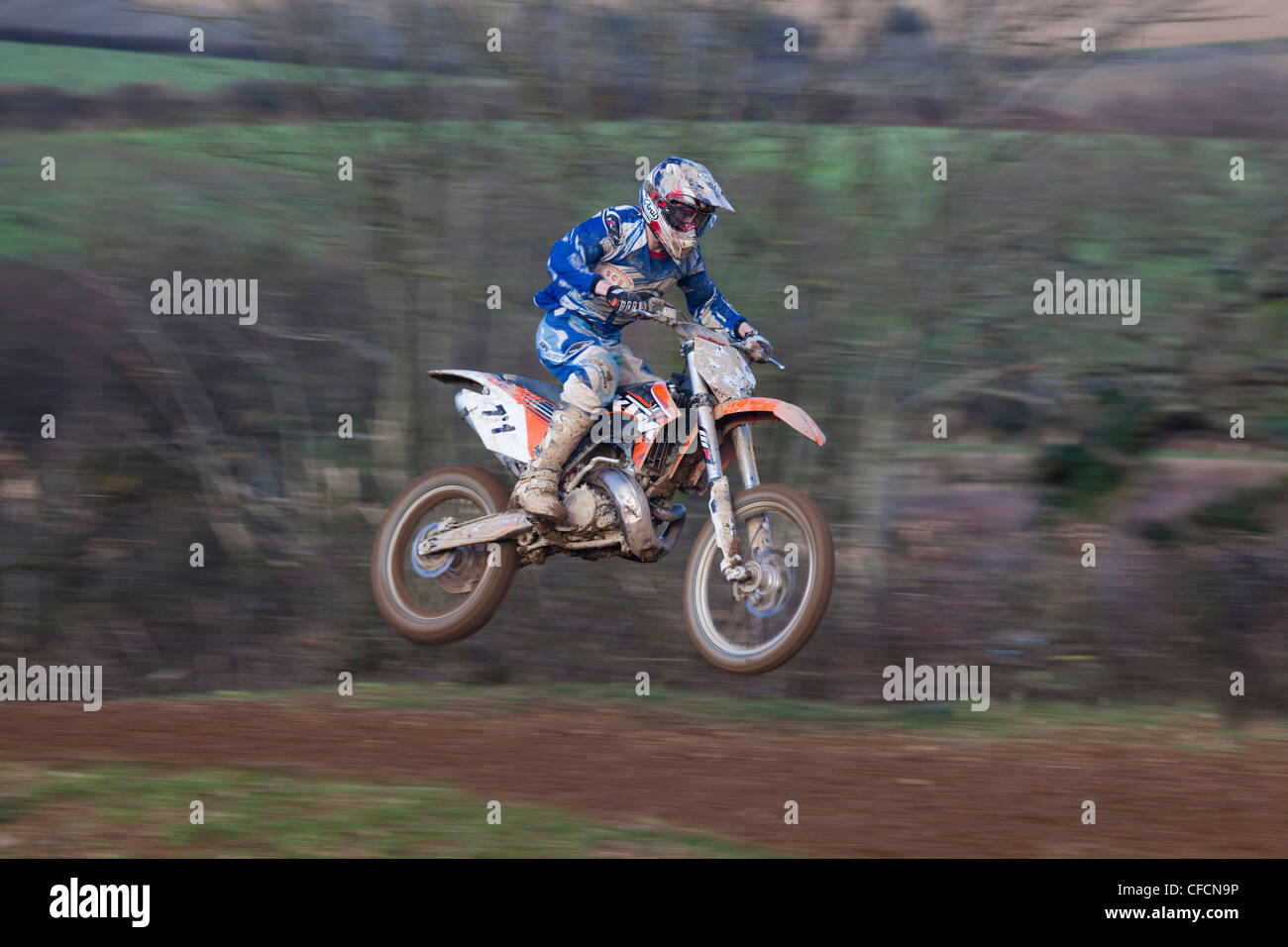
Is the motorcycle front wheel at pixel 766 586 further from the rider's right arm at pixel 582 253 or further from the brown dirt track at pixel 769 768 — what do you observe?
the rider's right arm at pixel 582 253

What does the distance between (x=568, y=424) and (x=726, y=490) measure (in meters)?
1.10

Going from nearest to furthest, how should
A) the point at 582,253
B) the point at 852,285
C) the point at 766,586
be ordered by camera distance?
the point at 766,586 < the point at 582,253 < the point at 852,285

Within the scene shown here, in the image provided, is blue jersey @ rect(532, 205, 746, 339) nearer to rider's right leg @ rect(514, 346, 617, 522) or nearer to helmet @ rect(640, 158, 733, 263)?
helmet @ rect(640, 158, 733, 263)

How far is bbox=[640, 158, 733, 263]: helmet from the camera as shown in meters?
7.22

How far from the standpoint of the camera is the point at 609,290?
7.37m

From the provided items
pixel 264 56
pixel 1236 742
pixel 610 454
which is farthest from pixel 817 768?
pixel 264 56

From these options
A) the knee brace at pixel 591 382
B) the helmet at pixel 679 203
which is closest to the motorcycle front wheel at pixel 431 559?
the knee brace at pixel 591 382

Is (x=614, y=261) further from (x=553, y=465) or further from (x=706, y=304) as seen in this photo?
(x=553, y=465)

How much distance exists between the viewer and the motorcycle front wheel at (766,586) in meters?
6.81

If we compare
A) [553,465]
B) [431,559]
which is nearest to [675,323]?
[553,465]

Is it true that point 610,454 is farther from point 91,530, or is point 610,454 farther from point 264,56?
point 91,530

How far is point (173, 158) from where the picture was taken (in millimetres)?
13289

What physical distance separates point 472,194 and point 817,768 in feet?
20.4

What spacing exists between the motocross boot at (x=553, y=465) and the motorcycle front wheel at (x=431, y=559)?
466 mm
